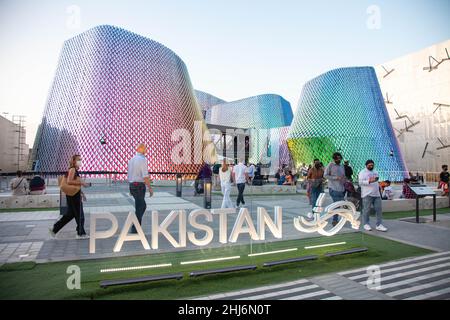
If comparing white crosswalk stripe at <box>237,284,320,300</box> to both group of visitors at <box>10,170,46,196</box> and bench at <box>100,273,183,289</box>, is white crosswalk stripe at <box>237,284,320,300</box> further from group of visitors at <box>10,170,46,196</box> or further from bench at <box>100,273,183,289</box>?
group of visitors at <box>10,170,46,196</box>

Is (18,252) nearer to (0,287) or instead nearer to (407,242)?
(0,287)

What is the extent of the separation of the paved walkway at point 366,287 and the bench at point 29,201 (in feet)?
29.5

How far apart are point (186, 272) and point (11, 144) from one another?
145 ft

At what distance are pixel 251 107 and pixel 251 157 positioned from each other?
12.4m

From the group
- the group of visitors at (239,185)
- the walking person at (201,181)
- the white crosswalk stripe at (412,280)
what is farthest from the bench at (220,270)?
the walking person at (201,181)

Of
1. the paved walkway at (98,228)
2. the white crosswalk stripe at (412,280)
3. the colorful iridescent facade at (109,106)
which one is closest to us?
the white crosswalk stripe at (412,280)

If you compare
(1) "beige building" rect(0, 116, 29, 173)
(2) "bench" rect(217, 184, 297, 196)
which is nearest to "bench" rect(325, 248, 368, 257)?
(2) "bench" rect(217, 184, 297, 196)

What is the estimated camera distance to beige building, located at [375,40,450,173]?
40.2 meters

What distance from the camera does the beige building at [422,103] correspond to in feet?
132

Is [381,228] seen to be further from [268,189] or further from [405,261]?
[268,189]

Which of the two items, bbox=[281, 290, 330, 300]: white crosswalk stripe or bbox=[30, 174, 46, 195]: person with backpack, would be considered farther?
bbox=[30, 174, 46, 195]: person with backpack

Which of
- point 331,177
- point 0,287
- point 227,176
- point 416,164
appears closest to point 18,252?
point 0,287

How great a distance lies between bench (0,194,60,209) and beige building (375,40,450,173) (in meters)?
44.7

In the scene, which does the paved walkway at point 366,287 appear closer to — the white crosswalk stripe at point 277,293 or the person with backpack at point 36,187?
the white crosswalk stripe at point 277,293
